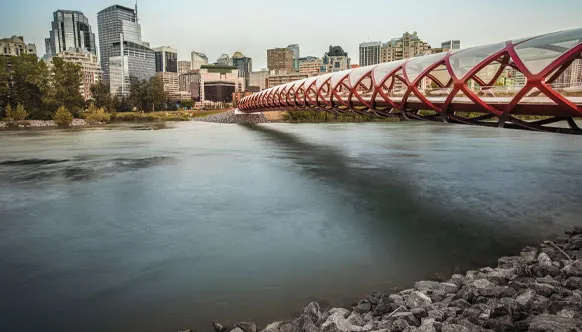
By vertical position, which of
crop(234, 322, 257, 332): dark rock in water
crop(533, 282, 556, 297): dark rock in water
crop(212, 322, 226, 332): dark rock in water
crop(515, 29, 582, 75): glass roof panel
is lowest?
crop(212, 322, 226, 332): dark rock in water

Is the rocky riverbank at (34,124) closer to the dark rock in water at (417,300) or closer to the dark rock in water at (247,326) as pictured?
the dark rock in water at (247,326)

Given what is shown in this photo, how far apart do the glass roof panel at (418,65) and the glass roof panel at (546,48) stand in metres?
4.81

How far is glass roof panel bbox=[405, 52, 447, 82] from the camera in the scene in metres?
16.1

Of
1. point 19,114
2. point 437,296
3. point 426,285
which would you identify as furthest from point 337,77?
point 19,114

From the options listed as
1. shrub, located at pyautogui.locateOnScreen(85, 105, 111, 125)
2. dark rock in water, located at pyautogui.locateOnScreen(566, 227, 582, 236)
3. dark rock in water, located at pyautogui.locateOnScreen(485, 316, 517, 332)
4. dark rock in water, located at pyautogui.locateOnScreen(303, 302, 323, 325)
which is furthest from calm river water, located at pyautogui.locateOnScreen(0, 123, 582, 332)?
shrub, located at pyautogui.locateOnScreen(85, 105, 111, 125)

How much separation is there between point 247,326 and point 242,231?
4.64 m

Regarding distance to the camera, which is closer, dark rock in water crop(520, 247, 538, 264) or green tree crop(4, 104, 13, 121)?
dark rock in water crop(520, 247, 538, 264)

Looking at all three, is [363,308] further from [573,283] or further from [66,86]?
[66,86]

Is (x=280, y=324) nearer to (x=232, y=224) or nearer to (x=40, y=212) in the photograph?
(x=232, y=224)

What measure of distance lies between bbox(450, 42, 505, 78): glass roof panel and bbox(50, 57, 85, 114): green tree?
221ft

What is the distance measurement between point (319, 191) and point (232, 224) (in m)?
5.05

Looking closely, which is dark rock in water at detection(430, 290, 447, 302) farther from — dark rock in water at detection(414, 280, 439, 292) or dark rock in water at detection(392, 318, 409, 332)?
dark rock in water at detection(392, 318, 409, 332)

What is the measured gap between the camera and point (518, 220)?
10.6 metres

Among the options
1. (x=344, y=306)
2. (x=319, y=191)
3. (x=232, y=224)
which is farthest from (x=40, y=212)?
(x=344, y=306)
